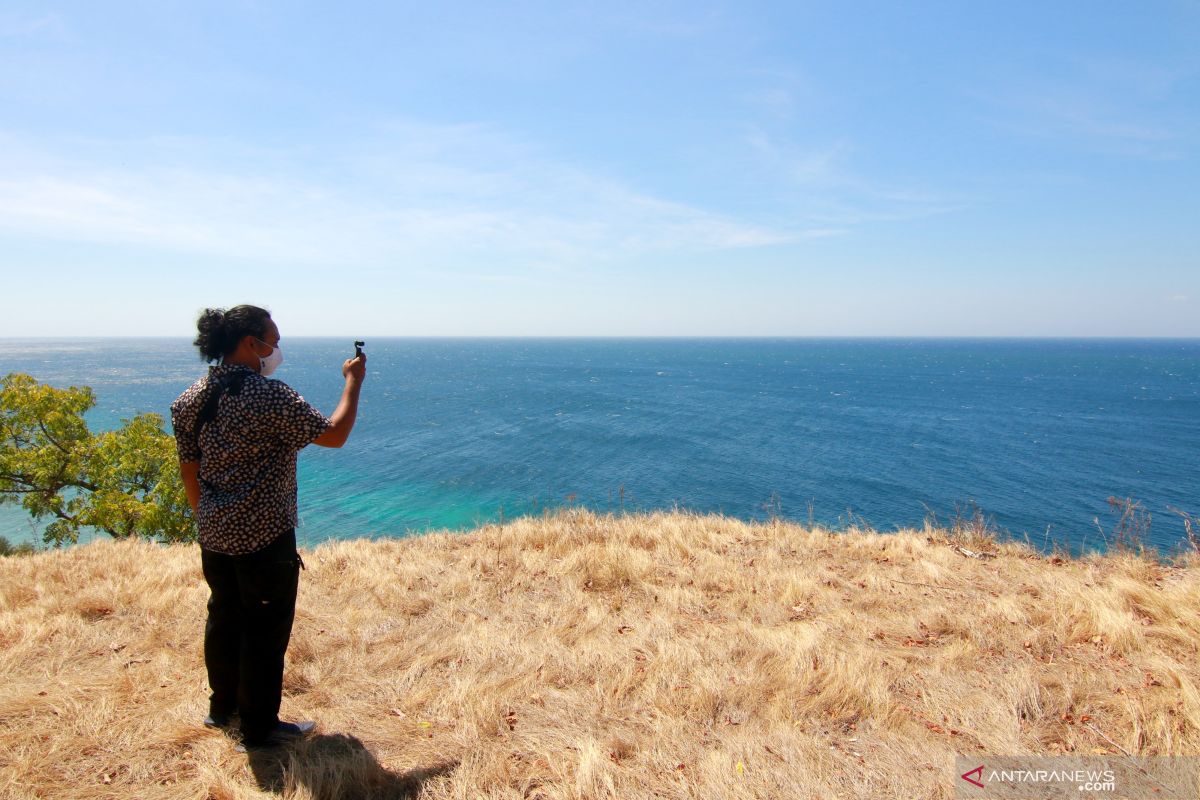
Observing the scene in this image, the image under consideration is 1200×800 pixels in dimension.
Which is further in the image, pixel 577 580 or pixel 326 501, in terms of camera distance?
pixel 326 501

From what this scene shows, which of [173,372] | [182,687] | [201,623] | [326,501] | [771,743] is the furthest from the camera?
[173,372]

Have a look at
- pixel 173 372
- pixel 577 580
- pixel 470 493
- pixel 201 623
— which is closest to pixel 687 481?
pixel 470 493

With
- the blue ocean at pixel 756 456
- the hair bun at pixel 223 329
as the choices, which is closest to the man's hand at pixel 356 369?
the hair bun at pixel 223 329

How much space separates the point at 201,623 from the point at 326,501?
1082 inches

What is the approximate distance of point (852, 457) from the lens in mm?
39594

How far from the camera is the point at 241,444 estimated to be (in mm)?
2664

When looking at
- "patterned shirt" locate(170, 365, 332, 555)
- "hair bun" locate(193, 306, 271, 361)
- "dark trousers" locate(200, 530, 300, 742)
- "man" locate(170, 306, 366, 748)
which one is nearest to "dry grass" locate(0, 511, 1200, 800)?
"dark trousers" locate(200, 530, 300, 742)

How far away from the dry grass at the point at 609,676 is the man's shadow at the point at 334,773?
1 centimetres

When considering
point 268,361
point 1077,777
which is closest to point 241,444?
point 268,361

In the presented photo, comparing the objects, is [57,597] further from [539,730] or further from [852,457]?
[852,457]

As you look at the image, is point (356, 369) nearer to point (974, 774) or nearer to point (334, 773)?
point (334, 773)

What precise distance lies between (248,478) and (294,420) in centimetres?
38

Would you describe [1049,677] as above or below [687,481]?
above

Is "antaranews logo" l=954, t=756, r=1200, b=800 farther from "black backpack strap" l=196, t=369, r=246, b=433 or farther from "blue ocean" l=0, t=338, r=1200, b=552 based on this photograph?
"blue ocean" l=0, t=338, r=1200, b=552
